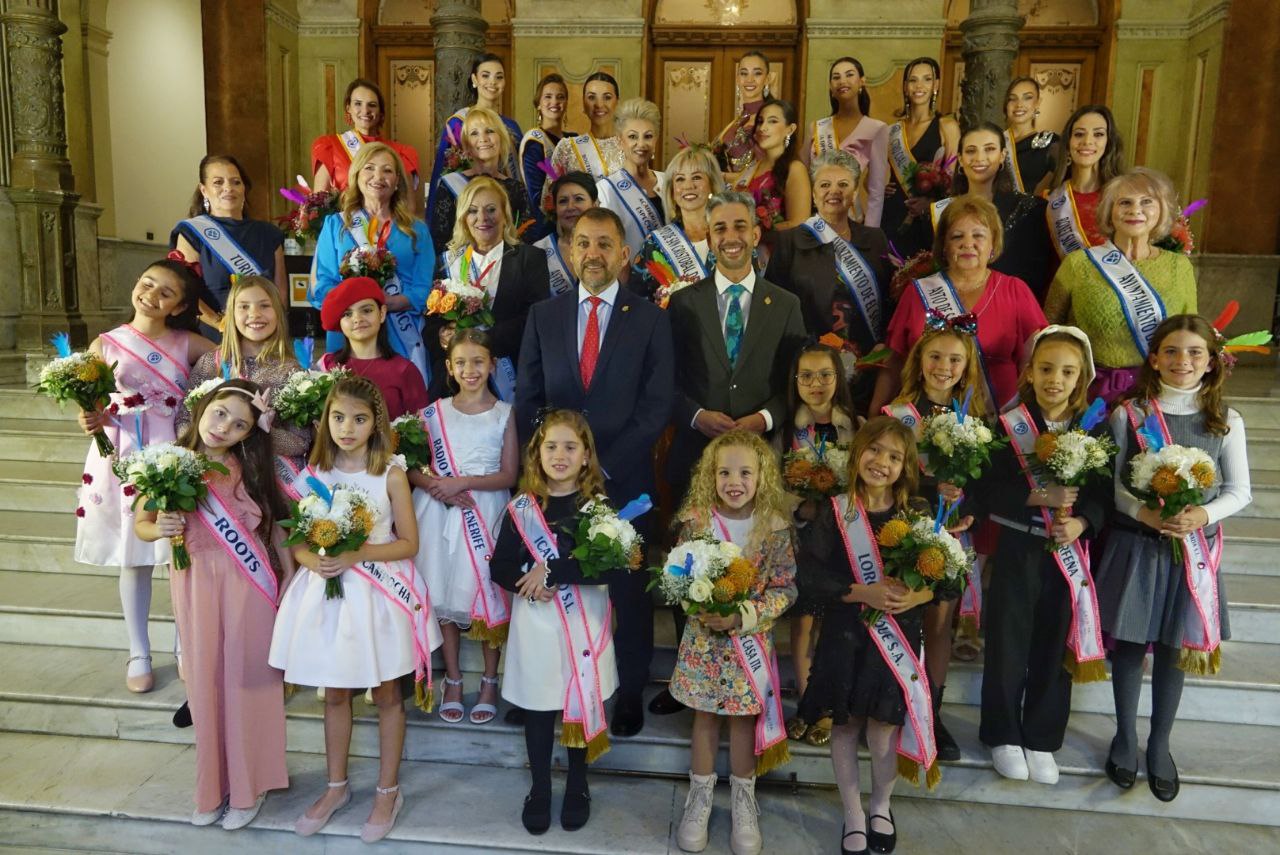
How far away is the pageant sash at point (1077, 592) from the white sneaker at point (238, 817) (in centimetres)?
294

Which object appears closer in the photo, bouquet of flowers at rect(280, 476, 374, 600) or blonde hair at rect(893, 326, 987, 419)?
bouquet of flowers at rect(280, 476, 374, 600)

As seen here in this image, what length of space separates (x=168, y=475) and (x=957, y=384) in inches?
109

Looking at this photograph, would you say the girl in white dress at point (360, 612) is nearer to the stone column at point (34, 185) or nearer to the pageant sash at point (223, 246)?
the pageant sash at point (223, 246)

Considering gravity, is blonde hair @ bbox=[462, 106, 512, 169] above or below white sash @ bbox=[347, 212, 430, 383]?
above

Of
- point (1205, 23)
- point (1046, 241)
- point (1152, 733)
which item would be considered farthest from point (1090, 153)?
point (1205, 23)

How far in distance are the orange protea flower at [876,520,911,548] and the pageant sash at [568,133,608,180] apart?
2.90 metres

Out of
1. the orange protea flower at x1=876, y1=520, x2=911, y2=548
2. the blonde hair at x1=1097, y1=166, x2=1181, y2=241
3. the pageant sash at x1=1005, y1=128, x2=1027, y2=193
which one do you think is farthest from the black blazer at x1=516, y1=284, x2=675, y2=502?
the pageant sash at x1=1005, y1=128, x2=1027, y2=193

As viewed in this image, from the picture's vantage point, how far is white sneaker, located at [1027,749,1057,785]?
3.25 metres

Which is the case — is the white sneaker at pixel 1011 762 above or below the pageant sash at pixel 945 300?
below

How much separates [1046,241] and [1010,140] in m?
0.93

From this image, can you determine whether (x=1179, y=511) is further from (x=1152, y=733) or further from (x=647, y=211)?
(x=647, y=211)

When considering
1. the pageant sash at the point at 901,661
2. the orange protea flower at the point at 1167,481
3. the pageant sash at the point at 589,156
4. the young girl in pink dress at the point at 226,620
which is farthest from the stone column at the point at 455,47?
the orange protea flower at the point at 1167,481

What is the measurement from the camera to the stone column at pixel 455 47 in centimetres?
700

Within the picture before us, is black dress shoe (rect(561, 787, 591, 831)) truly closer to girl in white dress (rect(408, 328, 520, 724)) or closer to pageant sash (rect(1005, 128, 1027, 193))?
girl in white dress (rect(408, 328, 520, 724))
